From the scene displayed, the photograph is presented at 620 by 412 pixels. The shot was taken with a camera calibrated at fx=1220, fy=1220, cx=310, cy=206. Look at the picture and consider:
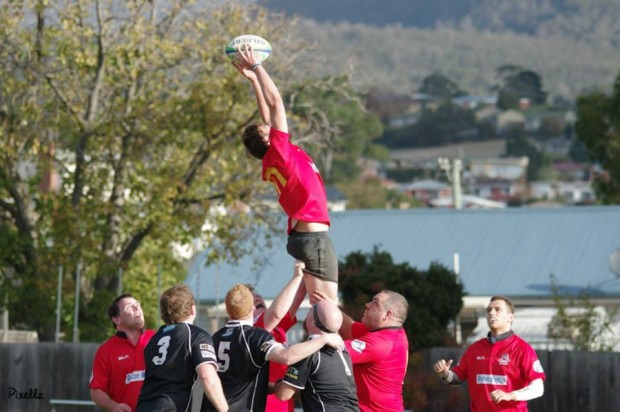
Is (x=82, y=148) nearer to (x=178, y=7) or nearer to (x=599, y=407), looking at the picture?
(x=178, y=7)

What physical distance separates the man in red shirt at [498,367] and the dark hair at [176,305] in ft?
9.33

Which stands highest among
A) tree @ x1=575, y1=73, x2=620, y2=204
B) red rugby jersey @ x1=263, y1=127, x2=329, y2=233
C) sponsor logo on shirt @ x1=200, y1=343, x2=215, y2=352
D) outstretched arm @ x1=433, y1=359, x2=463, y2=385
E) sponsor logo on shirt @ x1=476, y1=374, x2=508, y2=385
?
tree @ x1=575, y1=73, x2=620, y2=204

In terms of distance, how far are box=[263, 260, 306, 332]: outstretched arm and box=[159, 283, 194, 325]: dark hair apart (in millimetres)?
736

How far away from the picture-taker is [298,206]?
1008 cm

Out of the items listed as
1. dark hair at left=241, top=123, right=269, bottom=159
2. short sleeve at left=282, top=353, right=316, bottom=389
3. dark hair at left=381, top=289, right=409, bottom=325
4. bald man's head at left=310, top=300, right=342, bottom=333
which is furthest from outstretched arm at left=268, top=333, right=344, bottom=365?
dark hair at left=241, top=123, right=269, bottom=159

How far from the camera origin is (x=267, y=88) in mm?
9969

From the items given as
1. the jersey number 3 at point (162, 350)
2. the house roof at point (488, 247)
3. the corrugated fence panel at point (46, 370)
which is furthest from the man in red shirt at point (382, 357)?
the house roof at point (488, 247)

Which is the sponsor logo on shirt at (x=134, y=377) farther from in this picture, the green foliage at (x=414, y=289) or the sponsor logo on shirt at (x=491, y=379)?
the green foliage at (x=414, y=289)

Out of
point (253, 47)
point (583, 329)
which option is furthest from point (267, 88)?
point (583, 329)

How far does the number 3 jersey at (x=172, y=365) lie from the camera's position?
943cm

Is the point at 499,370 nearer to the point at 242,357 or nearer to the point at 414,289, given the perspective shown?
the point at 242,357

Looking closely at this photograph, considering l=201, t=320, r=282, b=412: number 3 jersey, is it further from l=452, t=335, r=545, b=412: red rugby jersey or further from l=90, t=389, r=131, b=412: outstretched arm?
l=452, t=335, r=545, b=412: red rugby jersey

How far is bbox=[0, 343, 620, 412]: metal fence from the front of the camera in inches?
744

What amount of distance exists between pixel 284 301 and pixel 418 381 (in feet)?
35.9
